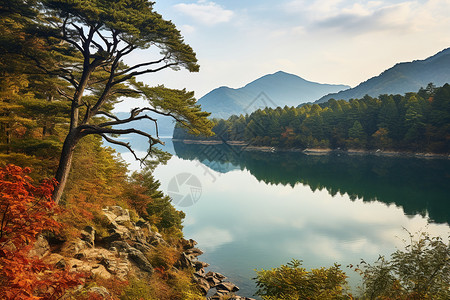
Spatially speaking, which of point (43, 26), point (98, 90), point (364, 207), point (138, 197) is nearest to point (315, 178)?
point (364, 207)

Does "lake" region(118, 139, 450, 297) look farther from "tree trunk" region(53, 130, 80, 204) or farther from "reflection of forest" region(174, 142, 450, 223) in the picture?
"tree trunk" region(53, 130, 80, 204)

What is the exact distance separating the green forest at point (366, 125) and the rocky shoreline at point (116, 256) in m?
79.4

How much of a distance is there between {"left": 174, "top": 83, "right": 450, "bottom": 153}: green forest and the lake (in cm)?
1722

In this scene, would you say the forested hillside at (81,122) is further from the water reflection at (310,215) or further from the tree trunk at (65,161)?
the water reflection at (310,215)

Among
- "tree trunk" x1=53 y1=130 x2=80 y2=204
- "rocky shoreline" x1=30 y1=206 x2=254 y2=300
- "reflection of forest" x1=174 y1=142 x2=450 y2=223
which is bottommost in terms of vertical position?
"reflection of forest" x1=174 y1=142 x2=450 y2=223

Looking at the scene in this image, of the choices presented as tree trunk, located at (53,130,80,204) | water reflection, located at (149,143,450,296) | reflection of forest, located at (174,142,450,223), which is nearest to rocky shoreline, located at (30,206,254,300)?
water reflection, located at (149,143,450,296)

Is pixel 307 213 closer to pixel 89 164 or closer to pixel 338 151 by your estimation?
pixel 89 164

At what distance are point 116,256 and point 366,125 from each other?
315ft

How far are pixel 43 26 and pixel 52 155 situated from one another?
5.96m

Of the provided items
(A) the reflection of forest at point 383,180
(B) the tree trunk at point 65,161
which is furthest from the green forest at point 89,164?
(A) the reflection of forest at point 383,180

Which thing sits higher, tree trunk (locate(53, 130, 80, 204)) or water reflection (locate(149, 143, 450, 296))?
tree trunk (locate(53, 130, 80, 204))

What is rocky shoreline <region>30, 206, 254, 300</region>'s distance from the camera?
30.4 ft

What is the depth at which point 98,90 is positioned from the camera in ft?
54.1

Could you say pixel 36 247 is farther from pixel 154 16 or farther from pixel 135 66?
pixel 154 16
